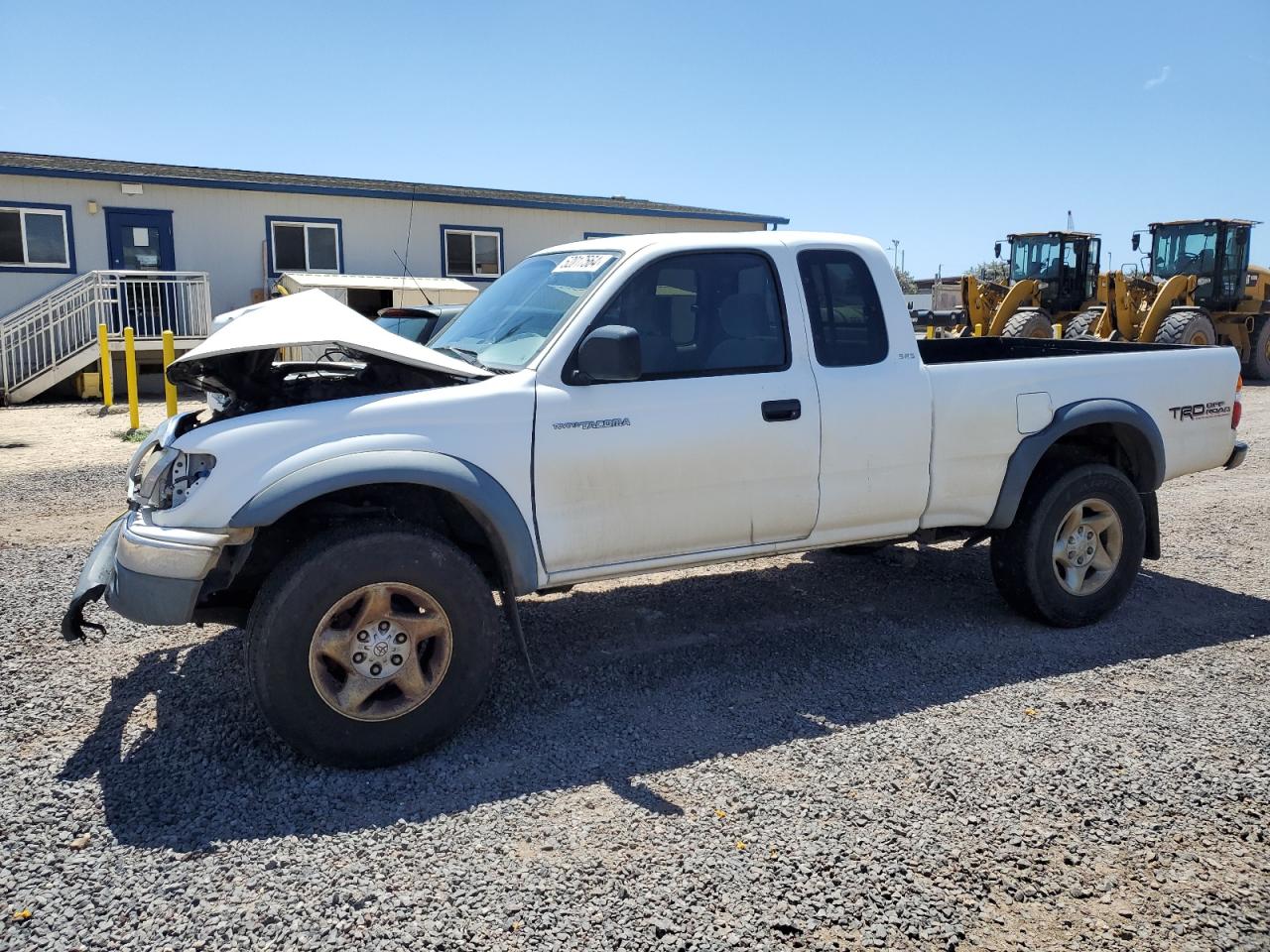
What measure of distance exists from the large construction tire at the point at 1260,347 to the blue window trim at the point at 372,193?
10957 mm

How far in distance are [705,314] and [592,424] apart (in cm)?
82

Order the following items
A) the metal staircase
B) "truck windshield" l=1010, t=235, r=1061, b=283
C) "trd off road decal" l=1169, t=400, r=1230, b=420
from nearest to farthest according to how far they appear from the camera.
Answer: "trd off road decal" l=1169, t=400, r=1230, b=420
the metal staircase
"truck windshield" l=1010, t=235, r=1061, b=283

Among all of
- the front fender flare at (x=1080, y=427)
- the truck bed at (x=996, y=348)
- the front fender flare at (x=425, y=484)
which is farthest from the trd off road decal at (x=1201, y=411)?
the front fender flare at (x=425, y=484)

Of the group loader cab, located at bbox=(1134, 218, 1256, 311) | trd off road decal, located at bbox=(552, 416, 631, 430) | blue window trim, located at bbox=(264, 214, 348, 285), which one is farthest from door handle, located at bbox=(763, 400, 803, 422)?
loader cab, located at bbox=(1134, 218, 1256, 311)

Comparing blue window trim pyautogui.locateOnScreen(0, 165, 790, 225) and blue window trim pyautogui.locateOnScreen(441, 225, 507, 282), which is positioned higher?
blue window trim pyautogui.locateOnScreen(0, 165, 790, 225)

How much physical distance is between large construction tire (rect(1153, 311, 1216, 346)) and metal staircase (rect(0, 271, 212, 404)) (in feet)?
55.8

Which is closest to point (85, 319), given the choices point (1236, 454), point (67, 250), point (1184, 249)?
point (67, 250)

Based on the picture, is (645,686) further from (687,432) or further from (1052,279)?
(1052,279)

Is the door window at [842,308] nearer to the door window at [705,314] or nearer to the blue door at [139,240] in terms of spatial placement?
the door window at [705,314]

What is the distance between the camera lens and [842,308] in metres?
4.76

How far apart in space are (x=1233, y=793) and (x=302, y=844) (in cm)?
325

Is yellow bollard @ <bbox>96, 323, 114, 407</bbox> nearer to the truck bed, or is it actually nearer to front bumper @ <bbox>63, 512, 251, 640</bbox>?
front bumper @ <bbox>63, 512, 251, 640</bbox>

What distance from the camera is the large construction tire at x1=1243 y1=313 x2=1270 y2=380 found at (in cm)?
2028

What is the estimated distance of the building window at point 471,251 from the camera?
69.3ft
